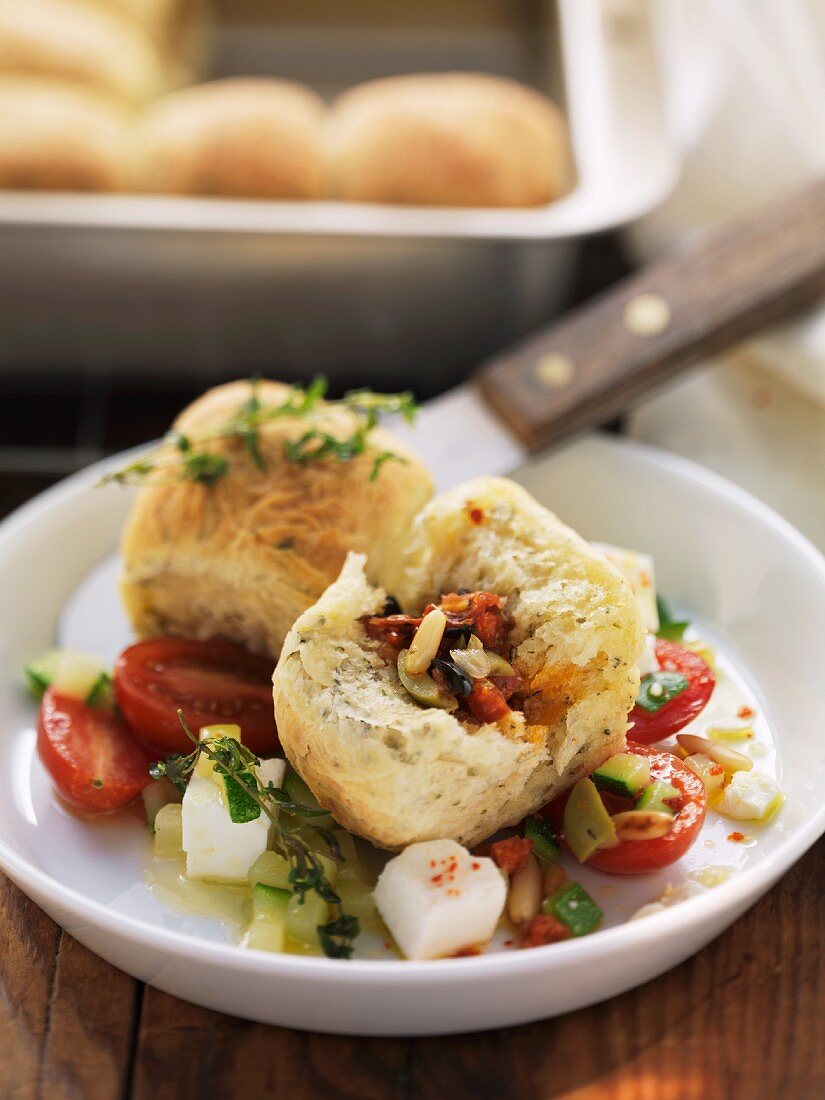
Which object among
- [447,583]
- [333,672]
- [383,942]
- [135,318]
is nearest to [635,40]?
[135,318]

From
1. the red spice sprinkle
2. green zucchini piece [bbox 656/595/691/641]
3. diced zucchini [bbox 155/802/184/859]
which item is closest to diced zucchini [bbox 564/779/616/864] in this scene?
the red spice sprinkle

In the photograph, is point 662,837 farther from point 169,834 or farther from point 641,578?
point 169,834

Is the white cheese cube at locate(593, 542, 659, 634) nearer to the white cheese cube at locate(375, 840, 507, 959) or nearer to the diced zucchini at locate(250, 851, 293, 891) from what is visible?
the white cheese cube at locate(375, 840, 507, 959)

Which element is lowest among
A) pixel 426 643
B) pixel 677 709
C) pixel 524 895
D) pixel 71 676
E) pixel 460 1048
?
pixel 71 676

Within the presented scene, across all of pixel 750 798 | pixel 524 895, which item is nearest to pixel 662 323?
→ pixel 750 798

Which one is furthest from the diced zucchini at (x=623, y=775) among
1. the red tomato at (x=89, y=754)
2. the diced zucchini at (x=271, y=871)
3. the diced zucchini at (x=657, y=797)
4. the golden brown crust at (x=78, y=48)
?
the golden brown crust at (x=78, y=48)

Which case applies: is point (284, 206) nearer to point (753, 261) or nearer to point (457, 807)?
point (753, 261)

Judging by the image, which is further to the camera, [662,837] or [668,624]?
[668,624]
